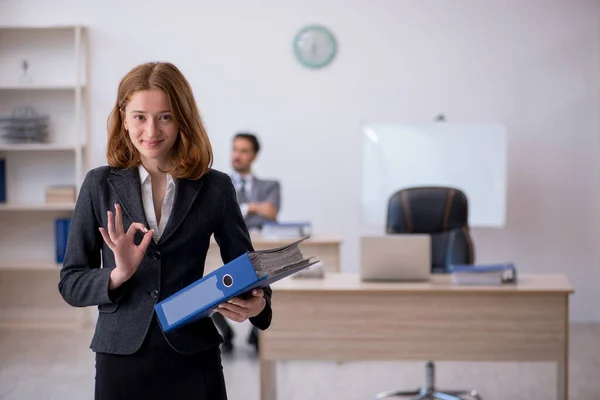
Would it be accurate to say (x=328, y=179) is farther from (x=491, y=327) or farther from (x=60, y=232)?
(x=491, y=327)

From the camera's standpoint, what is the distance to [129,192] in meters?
1.59

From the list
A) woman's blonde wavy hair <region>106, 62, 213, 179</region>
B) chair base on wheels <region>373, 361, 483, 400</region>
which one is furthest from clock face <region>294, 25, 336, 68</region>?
woman's blonde wavy hair <region>106, 62, 213, 179</region>

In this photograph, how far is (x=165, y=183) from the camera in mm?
1646

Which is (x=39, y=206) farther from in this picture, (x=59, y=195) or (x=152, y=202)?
(x=152, y=202)

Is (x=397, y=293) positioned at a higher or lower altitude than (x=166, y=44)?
lower

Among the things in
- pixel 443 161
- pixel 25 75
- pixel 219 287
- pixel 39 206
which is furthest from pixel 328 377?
pixel 219 287

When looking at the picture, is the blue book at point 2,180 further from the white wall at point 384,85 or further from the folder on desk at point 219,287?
the folder on desk at point 219,287

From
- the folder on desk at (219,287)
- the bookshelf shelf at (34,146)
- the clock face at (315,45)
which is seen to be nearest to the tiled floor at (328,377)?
the bookshelf shelf at (34,146)

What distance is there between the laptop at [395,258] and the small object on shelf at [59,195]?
343 centimetres

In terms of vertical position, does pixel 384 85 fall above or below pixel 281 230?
above

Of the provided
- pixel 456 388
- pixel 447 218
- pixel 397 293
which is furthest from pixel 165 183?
pixel 456 388

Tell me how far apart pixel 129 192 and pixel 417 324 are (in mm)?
2521

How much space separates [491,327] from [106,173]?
2645 mm

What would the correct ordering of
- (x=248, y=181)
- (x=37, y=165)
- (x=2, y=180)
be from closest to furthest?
1. (x=248, y=181)
2. (x=2, y=180)
3. (x=37, y=165)
